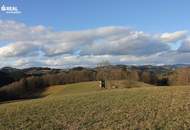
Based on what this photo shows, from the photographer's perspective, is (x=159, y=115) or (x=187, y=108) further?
(x=187, y=108)

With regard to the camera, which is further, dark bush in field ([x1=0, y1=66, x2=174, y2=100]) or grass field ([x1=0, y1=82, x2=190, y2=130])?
dark bush in field ([x1=0, y1=66, x2=174, y2=100])

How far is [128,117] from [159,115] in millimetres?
2014

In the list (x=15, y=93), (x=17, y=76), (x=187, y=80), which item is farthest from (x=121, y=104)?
(x=17, y=76)

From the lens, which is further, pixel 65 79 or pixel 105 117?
pixel 65 79

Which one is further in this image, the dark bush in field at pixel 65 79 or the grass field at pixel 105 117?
the dark bush in field at pixel 65 79

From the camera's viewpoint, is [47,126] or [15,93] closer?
[47,126]

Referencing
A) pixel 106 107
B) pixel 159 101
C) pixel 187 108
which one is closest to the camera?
pixel 187 108

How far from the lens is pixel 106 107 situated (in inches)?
1093

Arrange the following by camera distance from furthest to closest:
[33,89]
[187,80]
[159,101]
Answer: [187,80]
[33,89]
[159,101]

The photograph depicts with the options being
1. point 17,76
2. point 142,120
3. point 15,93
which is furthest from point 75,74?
point 142,120

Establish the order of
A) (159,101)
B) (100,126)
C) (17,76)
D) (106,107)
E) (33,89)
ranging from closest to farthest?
(100,126) → (106,107) → (159,101) → (33,89) → (17,76)

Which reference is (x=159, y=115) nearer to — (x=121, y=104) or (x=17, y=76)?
(x=121, y=104)

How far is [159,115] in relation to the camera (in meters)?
22.7

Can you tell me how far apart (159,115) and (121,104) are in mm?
6660
